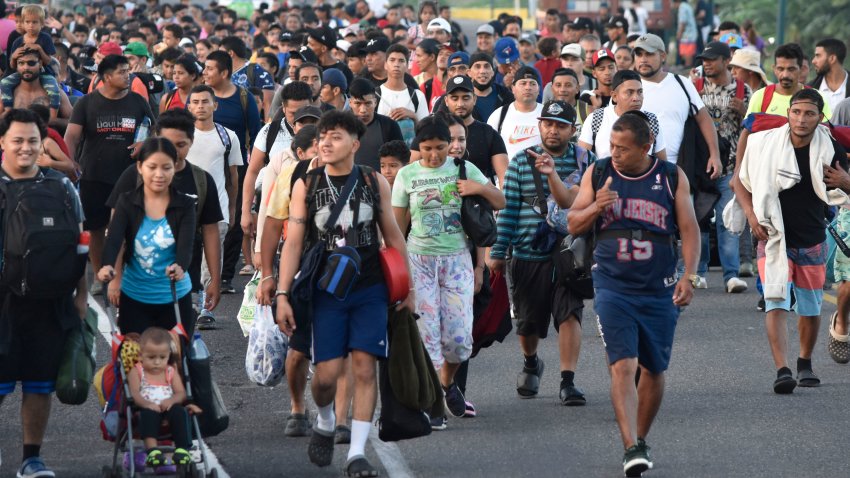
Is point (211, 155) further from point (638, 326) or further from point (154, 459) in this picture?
point (154, 459)

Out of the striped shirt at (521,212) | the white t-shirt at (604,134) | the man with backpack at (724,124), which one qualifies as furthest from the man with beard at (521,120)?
the man with backpack at (724,124)

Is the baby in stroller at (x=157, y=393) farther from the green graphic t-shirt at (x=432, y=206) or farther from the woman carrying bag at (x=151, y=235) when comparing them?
the green graphic t-shirt at (x=432, y=206)

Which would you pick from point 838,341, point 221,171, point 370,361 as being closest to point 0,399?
point 370,361

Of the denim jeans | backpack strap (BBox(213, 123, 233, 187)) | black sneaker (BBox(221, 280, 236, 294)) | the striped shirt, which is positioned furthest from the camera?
the denim jeans

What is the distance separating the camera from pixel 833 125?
447 inches

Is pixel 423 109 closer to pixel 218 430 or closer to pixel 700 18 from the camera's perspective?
pixel 218 430

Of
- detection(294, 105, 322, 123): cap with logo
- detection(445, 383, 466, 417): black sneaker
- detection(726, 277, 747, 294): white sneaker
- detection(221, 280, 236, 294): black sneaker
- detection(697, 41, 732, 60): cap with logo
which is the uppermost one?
detection(294, 105, 322, 123): cap with logo

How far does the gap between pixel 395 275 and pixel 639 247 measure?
1.29 m

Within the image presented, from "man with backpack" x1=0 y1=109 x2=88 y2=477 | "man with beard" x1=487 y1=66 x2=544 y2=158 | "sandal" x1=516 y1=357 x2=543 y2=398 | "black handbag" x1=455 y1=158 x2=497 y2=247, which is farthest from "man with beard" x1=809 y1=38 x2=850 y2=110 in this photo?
"man with backpack" x1=0 y1=109 x2=88 y2=477

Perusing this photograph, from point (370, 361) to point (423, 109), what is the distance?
637cm

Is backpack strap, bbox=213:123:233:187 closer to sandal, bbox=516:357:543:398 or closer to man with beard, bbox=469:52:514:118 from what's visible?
man with beard, bbox=469:52:514:118

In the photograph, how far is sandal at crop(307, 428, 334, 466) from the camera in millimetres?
7707

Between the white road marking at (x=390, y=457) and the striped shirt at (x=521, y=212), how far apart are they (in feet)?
5.05

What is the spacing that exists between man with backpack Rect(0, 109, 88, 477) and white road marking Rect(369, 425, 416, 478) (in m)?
1.72
